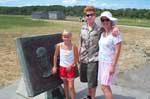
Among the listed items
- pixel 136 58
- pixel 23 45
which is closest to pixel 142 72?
pixel 136 58

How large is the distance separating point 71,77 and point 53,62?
1.61 feet

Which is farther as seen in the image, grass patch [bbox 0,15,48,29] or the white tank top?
grass patch [bbox 0,15,48,29]

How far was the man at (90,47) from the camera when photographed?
5.50 metres

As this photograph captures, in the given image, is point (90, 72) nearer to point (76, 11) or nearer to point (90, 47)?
point (90, 47)

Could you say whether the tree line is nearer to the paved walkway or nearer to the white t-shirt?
the paved walkway

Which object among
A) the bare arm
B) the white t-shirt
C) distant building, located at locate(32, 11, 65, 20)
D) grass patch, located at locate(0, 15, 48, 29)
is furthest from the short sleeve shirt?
distant building, located at locate(32, 11, 65, 20)

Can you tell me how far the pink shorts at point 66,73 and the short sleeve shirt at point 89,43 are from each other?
0.28 metres

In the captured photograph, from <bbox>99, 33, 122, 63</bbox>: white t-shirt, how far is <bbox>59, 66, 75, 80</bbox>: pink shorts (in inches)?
23.8

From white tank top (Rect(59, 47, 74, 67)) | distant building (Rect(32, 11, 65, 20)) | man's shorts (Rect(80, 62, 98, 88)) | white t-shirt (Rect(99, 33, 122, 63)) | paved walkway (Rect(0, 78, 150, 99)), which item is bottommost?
distant building (Rect(32, 11, 65, 20))

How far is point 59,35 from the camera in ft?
20.3

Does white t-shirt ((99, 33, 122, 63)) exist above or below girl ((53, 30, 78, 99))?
above

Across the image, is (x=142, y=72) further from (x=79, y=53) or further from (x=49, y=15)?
(x=49, y=15)

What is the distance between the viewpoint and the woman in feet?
16.7

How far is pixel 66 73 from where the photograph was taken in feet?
18.8
